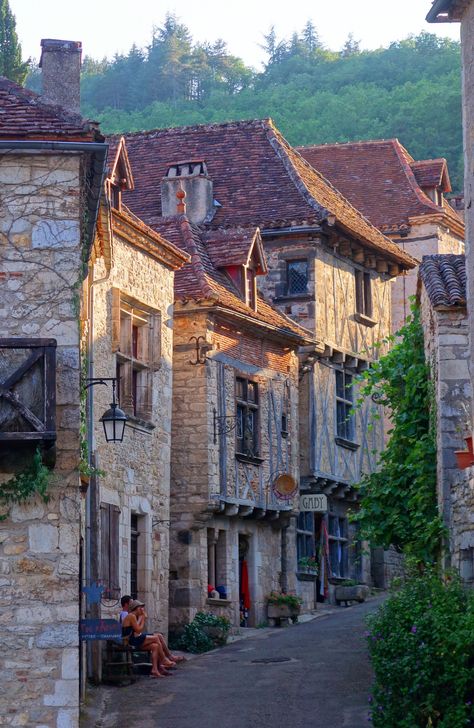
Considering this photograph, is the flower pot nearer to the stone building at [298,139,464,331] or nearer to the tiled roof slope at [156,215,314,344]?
the tiled roof slope at [156,215,314,344]

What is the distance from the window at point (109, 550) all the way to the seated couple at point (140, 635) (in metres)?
0.27

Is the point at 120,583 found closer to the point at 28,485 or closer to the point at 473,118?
the point at 28,485

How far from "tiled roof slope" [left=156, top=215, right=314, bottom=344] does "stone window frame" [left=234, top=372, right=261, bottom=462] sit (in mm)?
1006

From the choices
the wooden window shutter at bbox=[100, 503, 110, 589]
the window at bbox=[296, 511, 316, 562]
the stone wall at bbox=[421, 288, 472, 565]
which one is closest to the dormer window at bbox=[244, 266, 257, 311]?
the window at bbox=[296, 511, 316, 562]

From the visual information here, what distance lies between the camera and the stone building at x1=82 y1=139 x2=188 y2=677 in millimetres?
18641

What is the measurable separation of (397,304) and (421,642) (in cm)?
2253

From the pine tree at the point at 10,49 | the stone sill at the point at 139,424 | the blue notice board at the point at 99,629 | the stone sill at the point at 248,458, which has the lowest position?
the blue notice board at the point at 99,629

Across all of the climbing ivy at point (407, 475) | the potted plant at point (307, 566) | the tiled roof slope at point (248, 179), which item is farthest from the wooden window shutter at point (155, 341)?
the potted plant at point (307, 566)

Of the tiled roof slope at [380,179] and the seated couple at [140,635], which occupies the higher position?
the tiled roof slope at [380,179]

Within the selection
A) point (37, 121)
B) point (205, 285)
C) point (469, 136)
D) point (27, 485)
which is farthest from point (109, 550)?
point (469, 136)

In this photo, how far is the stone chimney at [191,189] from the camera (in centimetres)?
2730

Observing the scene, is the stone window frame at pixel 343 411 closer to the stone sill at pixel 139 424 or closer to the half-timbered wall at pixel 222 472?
the half-timbered wall at pixel 222 472

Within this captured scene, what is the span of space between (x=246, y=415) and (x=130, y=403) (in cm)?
416

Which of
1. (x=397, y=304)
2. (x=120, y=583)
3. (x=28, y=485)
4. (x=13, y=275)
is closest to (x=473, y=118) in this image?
(x=13, y=275)
